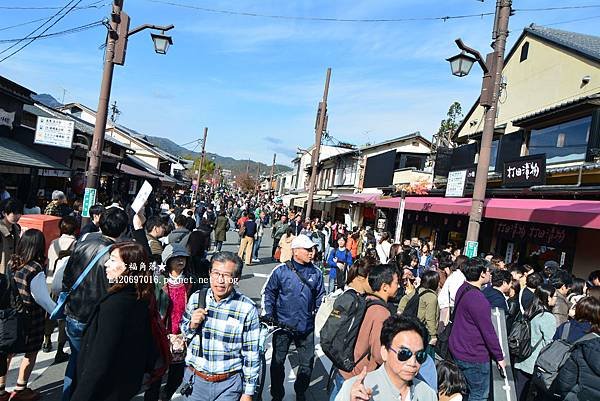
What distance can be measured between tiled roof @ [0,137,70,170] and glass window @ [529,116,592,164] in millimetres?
Result: 13932

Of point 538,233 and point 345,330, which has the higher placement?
point 538,233

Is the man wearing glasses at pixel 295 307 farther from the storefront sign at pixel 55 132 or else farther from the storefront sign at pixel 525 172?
the storefront sign at pixel 55 132

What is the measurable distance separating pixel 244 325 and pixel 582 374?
2.63m

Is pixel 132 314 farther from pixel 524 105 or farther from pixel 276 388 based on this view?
pixel 524 105

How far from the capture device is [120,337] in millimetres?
2662

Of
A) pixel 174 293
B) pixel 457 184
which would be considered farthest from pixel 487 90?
pixel 174 293

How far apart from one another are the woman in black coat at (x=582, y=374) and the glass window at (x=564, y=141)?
28.1ft

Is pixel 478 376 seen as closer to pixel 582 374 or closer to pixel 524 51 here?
pixel 582 374

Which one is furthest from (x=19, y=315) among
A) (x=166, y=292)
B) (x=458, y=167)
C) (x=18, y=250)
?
(x=458, y=167)

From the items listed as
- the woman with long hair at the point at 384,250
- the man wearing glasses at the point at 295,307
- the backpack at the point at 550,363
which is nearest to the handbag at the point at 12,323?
the man wearing glasses at the point at 295,307

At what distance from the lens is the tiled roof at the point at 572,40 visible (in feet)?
39.0

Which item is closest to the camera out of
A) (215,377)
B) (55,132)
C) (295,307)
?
(215,377)

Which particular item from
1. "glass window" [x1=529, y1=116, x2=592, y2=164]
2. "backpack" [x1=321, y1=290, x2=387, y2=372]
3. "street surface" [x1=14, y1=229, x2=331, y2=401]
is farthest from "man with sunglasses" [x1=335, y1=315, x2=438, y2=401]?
"glass window" [x1=529, y1=116, x2=592, y2=164]

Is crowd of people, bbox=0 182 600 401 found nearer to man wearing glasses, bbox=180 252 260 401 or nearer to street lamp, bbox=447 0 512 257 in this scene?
man wearing glasses, bbox=180 252 260 401
